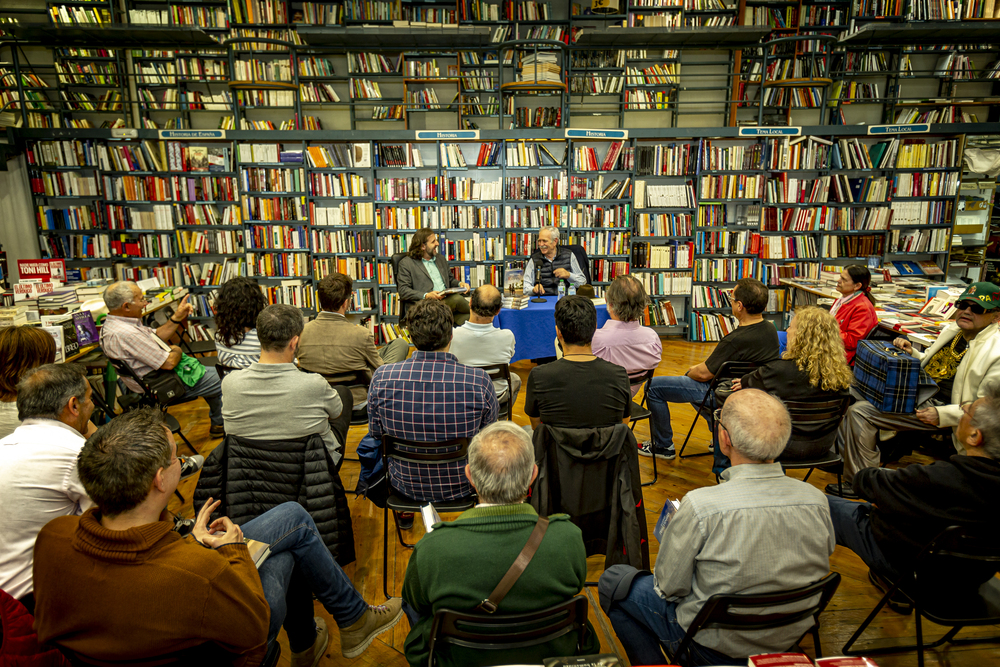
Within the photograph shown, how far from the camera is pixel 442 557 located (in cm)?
143

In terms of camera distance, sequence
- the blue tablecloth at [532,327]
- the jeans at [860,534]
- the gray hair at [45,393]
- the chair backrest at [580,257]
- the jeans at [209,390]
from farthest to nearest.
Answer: the chair backrest at [580,257], the blue tablecloth at [532,327], the jeans at [209,390], the jeans at [860,534], the gray hair at [45,393]

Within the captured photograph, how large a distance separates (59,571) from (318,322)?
2.19m

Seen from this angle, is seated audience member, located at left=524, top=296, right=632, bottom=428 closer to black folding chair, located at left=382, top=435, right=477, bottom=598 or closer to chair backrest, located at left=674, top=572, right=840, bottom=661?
black folding chair, located at left=382, top=435, right=477, bottom=598

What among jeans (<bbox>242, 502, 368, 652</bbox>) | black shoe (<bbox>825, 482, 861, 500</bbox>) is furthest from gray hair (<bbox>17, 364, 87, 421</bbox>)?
black shoe (<bbox>825, 482, 861, 500</bbox>)

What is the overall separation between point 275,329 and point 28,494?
3.30 ft

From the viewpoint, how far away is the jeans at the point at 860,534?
7.09 feet

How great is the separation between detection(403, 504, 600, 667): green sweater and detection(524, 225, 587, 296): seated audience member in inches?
166

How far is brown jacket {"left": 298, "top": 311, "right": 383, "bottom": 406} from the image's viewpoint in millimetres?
3373

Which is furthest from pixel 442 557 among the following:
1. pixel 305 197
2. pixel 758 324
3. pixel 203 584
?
pixel 305 197

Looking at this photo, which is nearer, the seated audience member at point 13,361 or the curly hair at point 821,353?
the seated audience member at point 13,361

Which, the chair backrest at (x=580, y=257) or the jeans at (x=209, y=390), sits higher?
the chair backrest at (x=580, y=257)

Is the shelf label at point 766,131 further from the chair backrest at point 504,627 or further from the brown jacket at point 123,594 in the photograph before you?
the brown jacket at point 123,594

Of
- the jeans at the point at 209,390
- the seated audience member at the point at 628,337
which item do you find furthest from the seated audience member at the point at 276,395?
the jeans at the point at 209,390

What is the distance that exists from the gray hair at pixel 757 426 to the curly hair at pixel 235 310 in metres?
2.90
